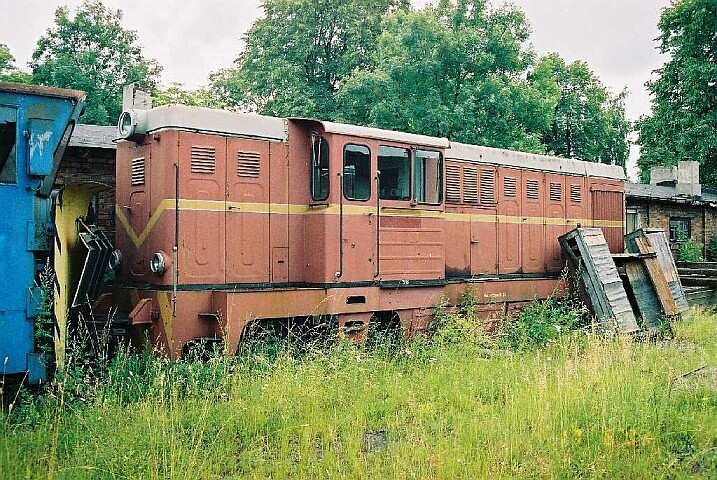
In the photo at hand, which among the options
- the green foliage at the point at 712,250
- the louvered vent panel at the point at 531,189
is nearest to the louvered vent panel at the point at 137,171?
the louvered vent panel at the point at 531,189

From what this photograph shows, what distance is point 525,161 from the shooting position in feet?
41.4

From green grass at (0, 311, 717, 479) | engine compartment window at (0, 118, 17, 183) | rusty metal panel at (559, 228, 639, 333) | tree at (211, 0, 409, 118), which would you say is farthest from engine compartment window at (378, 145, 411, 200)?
tree at (211, 0, 409, 118)

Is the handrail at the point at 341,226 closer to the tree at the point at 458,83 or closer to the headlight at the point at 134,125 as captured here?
the headlight at the point at 134,125

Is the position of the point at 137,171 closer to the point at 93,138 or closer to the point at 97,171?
the point at 97,171

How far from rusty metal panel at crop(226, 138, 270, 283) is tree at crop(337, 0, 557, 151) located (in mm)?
17133

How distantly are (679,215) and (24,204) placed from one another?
25.1 meters

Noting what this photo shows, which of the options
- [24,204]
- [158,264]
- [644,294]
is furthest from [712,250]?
[24,204]

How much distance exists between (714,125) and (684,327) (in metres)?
24.7

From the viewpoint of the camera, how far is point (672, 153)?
33.5 m

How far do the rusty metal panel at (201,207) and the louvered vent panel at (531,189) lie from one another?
6430mm

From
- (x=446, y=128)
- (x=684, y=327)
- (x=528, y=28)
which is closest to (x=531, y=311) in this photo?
(x=684, y=327)

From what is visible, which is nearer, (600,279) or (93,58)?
(600,279)

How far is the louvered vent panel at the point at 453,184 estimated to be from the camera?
439 inches

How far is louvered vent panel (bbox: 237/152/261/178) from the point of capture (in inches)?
340
